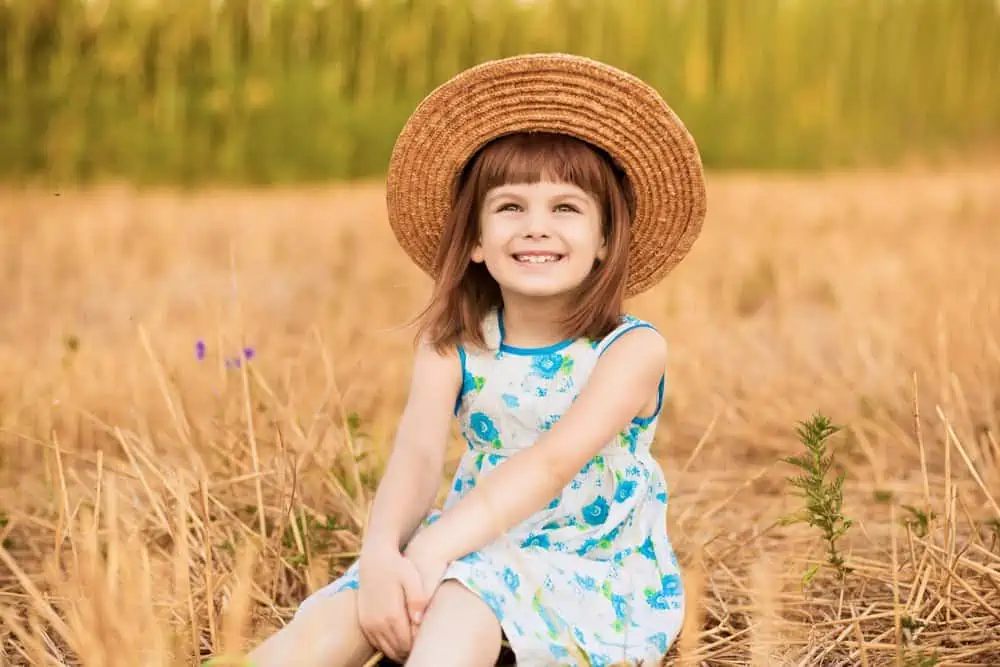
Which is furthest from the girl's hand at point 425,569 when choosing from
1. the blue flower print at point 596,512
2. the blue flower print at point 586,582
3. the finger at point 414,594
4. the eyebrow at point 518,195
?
the eyebrow at point 518,195

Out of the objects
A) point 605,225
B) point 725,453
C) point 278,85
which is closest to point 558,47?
point 278,85

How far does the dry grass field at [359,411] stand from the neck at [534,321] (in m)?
0.32

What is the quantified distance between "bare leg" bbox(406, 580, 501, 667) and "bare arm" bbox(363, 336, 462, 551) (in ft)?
0.48

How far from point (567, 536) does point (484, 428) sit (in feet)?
0.84

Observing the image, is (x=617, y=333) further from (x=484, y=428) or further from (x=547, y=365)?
(x=484, y=428)

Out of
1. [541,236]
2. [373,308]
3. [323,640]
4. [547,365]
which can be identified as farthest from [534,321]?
[373,308]

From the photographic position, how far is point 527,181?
2.17m

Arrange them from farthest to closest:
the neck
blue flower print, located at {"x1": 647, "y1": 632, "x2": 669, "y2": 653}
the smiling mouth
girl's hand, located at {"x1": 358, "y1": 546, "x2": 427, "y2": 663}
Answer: the neck, the smiling mouth, blue flower print, located at {"x1": 647, "y1": 632, "x2": 669, "y2": 653}, girl's hand, located at {"x1": 358, "y1": 546, "x2": 427, "y2": 663}

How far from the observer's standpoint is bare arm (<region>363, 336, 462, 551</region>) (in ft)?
6.88

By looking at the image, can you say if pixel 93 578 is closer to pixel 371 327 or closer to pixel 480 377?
pixel 480 377

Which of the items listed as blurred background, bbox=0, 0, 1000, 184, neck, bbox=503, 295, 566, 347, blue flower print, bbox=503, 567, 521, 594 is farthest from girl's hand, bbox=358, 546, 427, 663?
blurred background, bbox=0, 0, 1000, 184

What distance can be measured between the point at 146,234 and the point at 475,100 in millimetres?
4126

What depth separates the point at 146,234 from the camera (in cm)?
603

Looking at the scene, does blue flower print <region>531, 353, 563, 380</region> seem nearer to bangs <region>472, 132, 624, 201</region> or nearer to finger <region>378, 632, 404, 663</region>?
bangs <region>472, 132, 624, 201</region>
